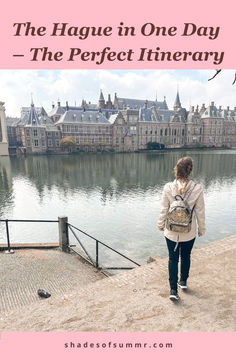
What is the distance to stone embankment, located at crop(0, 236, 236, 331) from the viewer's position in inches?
136

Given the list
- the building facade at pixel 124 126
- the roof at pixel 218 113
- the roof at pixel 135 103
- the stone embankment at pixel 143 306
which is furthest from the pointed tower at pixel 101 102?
the stone embankment at pixel 143 306

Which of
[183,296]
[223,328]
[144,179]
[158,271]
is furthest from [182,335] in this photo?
[144,179]

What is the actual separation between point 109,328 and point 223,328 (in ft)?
5.33

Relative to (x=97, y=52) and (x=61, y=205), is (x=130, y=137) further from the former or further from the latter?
(x=97, y=52)

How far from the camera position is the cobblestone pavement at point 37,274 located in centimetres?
577

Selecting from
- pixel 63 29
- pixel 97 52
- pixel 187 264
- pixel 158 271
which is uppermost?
pixel 63 29

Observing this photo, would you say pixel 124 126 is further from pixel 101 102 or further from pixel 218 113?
pixel 218 113

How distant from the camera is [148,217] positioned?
1424 centimetres

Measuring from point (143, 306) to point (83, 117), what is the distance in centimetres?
6869

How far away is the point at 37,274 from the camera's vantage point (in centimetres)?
691

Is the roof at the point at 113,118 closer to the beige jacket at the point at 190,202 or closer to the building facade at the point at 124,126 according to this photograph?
the building facade at the point at 124,126

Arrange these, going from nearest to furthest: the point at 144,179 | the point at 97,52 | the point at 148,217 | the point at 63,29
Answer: the point at 63,29 → the point at 97,52 → the point at 148,217 → the point at 144,179

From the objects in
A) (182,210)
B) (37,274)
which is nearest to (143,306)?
(182,210)

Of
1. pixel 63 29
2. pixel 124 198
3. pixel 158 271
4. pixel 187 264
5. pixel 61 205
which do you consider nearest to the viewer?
pixel 187 264
